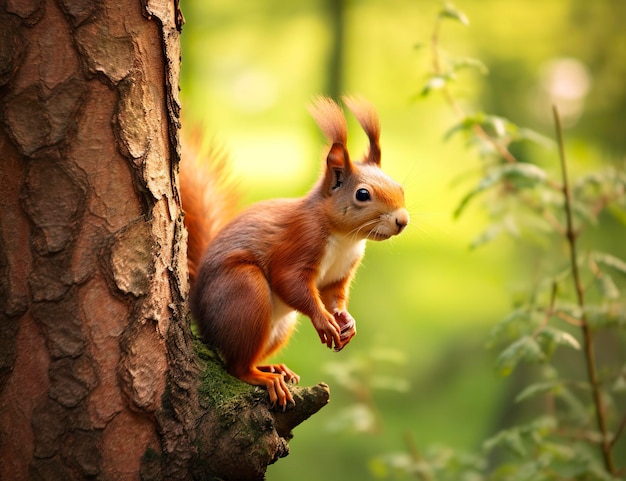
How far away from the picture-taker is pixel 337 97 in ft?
9.54

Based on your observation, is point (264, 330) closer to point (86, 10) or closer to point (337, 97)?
point (86, 10)

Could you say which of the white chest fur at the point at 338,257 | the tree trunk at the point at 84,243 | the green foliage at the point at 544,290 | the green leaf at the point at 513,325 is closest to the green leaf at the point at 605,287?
the green foliage at the point at 544,290

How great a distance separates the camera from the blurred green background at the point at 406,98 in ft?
9.14

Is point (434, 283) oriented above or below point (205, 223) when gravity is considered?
below

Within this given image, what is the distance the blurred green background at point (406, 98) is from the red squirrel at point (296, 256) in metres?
1.29

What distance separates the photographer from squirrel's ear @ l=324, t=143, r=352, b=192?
4.29 ft

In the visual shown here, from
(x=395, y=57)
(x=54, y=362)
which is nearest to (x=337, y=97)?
(x=395, y=57)

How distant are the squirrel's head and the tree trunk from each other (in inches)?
13.7

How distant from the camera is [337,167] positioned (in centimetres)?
133

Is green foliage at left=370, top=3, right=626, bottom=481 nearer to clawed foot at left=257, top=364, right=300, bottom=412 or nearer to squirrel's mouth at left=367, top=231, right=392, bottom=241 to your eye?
squirrel's mouth at left=367, top=231, right=392, bottom=241

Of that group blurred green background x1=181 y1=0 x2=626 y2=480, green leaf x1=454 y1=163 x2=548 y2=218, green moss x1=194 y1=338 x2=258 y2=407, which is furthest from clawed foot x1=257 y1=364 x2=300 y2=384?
blurred green background x1=181 y1=0 x2=626 y2=480

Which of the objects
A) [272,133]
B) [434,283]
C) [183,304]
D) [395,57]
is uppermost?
[395,57]

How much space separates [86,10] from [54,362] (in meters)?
0.49

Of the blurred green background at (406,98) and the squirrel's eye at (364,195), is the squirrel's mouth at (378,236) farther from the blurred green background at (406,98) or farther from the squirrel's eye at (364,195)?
the blurred green background at (406,98)
